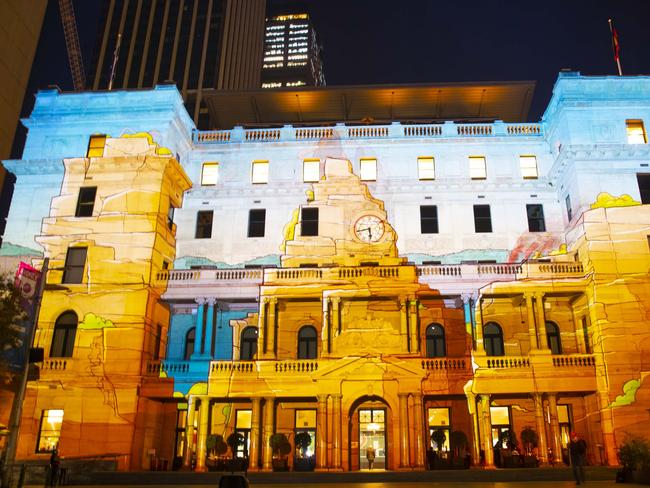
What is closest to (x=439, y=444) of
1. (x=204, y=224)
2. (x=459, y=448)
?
(x=459, y=448)

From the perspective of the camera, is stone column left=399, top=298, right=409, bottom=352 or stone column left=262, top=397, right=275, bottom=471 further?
stone column left=399, top=298, right=409, bottom=352

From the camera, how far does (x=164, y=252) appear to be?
33.7 meters

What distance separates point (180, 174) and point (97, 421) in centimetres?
1439

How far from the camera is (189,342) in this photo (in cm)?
3381

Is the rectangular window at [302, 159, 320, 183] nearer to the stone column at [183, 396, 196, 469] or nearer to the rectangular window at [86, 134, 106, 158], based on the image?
the rectangular window at [86, 134, 106, 158]

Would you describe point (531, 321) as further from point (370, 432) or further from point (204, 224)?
point (204, 224)

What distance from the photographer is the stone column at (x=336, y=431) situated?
28391mm

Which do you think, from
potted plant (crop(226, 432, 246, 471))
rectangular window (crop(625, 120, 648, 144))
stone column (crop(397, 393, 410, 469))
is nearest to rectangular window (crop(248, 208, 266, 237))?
potted plant (crop(226, 432, 246, 471))

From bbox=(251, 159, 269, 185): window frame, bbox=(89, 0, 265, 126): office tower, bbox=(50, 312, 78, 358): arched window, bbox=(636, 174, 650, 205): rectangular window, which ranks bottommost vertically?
bbox=(50, 312, 78, 358): arched window

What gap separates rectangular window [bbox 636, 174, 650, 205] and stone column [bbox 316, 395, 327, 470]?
19975mm

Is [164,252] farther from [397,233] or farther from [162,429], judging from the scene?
[397,233]

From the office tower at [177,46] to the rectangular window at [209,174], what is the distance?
8144 centimetres

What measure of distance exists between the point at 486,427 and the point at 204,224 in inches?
770

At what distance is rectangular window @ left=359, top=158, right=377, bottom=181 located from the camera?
3666cm
